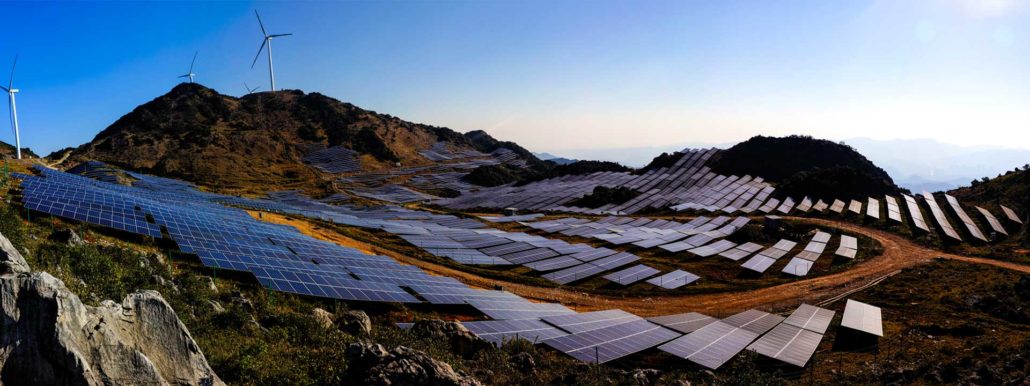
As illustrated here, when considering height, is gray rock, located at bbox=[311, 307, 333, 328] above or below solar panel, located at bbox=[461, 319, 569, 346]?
above

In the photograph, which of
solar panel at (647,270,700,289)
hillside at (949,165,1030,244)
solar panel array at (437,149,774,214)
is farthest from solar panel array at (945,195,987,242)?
solar panel at (647,270,700,289)

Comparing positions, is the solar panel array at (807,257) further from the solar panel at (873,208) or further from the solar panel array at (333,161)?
the solar panel array at (333,161)

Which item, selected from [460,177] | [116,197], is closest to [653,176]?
[460,177]

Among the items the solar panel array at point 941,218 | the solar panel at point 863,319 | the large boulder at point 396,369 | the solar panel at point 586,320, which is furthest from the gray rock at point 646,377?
the solar panel array at point 941,218

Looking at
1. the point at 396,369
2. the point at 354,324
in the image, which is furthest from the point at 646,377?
the point at 354,324

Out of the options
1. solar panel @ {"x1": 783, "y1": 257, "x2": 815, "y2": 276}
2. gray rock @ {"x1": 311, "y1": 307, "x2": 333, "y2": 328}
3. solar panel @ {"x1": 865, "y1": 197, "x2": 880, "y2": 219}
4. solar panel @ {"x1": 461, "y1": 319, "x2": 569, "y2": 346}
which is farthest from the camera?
solar panel @ {"x1": 865, "y1": 197, "x2": 880, "y2": 219}

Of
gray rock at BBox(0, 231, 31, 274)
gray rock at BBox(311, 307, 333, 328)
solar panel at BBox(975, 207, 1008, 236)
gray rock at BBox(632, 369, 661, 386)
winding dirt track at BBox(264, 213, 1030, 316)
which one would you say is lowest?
winding dirt track at BBox(264, 213, 1030, 316)

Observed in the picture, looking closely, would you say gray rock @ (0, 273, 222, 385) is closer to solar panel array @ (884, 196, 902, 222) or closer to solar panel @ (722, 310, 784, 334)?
solar panel @ (722, 310, 784, 334)
